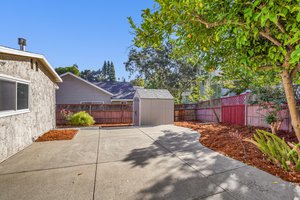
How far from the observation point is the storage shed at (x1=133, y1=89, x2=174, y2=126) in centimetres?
905

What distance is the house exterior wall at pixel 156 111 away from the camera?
29.7ft

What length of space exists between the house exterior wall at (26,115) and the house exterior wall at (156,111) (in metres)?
4.89

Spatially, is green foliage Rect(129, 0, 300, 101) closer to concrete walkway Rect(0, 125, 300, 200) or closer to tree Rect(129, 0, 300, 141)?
tree Rect(129, 0, 300, 141)

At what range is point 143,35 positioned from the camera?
2.82 metres

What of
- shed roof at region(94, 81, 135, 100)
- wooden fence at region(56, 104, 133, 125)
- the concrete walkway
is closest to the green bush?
wooden fence at region(56, 104, 133, 125)

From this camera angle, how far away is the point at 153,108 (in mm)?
9188

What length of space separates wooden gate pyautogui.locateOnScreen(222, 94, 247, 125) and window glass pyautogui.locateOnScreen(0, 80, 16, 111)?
31.3 feet

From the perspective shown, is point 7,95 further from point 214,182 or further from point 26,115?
point 214,182

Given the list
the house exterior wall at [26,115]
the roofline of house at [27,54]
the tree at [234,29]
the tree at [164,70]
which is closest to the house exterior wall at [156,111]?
the house exterior wall at [26,115]

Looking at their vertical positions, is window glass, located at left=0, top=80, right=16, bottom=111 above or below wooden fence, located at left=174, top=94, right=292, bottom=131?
above

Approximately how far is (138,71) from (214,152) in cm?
1679

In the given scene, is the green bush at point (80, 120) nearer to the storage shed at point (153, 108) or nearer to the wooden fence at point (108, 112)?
the wooden fence at point (108, 112)

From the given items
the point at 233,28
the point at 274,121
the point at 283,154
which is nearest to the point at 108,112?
the point at 274,121

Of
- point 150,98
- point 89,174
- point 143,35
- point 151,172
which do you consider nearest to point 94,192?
point 89,174
